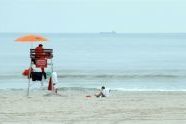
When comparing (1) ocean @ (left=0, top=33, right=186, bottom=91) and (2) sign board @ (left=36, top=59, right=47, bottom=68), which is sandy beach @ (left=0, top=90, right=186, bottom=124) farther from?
(1) ocean @ (left=0, top=33, right=186, bottom=91)

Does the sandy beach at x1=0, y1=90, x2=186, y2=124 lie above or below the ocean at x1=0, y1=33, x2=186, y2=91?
below

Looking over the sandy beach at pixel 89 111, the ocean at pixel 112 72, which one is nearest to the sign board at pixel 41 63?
the sandy beach at pixel 89 111

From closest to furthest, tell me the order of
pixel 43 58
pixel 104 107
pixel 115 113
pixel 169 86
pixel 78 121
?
pixel 78 121 → pixel 115 113 → pixel 104 107 → pixel 43 58 → pixel 169 86

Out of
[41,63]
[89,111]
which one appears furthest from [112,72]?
[89,111]

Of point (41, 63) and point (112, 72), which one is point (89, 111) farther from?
point (112, 72)

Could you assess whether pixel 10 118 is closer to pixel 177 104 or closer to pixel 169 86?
pixel 177 104

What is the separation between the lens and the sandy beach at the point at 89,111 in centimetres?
1259

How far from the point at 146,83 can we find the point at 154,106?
14.6m

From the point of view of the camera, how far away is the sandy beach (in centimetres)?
1259

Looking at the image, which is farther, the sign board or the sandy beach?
the sign board

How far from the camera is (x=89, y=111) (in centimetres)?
1398

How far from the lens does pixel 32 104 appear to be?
50.3 ft

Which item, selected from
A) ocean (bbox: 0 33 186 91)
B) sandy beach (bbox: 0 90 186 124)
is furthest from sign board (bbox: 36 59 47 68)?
ocean (bbox: 0 33 186 91)

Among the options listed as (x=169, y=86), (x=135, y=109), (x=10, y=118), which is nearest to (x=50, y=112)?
(x=10, y=118)
